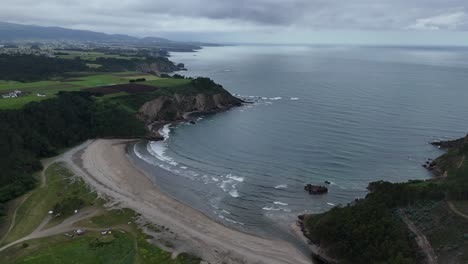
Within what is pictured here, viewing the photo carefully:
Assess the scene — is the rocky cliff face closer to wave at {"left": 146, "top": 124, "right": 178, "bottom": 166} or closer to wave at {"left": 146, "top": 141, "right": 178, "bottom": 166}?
wave at {"left": 146, "top": 124, "right": 178, "bottom": 166}

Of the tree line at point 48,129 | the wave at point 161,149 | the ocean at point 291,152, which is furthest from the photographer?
the wave at point 161,149

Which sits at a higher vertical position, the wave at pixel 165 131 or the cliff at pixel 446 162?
the cliff at pixel 446 162

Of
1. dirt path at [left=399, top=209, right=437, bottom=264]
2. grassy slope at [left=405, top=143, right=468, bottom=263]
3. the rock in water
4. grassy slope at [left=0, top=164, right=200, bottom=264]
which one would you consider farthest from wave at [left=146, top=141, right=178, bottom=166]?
grassy slope at [left=405, top=143, right=468, bottom=263]

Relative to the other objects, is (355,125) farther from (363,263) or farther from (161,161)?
(363,263)

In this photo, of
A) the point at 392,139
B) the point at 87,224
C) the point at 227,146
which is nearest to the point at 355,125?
the point at 392,139

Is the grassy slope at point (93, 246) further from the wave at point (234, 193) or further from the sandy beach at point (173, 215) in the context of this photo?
the wave at point (234, 193)

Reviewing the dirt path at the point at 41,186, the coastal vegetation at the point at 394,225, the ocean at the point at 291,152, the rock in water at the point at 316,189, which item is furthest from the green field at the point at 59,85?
the coastal vegetation at the point at 394,225
